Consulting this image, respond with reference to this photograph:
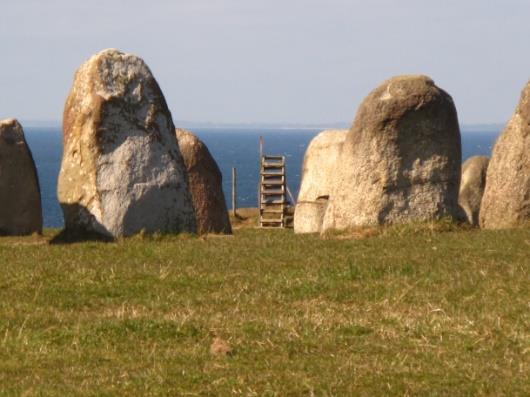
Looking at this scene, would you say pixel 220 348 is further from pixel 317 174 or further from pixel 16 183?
pixel 317 174

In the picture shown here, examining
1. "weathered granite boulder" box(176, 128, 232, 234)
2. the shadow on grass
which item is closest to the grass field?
the shadow on grass

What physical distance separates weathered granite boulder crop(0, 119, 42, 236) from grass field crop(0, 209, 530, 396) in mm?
8574

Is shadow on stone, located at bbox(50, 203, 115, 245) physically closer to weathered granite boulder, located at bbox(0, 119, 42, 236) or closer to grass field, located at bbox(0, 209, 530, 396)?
grass field, located at bbox(0, 209, 530, 396)

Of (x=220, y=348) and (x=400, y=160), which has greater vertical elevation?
(x=400, y=160)

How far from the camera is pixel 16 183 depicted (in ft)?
101

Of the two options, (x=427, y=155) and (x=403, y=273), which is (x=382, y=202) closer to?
(x=427, y=155)

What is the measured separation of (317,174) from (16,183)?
9.50 metres

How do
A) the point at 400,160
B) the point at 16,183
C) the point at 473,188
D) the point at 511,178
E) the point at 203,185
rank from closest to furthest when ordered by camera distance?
1. the point at 400,160
2. the point at 511,178
3. the point at 16,183
4. the point at 203,185
5. the point at 473,188

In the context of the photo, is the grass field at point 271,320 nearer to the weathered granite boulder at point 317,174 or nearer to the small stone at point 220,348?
the small stone at point 220,348

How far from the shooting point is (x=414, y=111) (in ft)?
85.4

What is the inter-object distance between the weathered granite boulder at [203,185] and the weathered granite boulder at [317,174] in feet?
8.59

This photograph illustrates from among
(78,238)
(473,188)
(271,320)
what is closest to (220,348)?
(271,320)

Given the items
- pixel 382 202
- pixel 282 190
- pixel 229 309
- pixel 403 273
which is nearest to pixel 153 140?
pixel 382 202

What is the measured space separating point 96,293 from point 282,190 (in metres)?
31.7
